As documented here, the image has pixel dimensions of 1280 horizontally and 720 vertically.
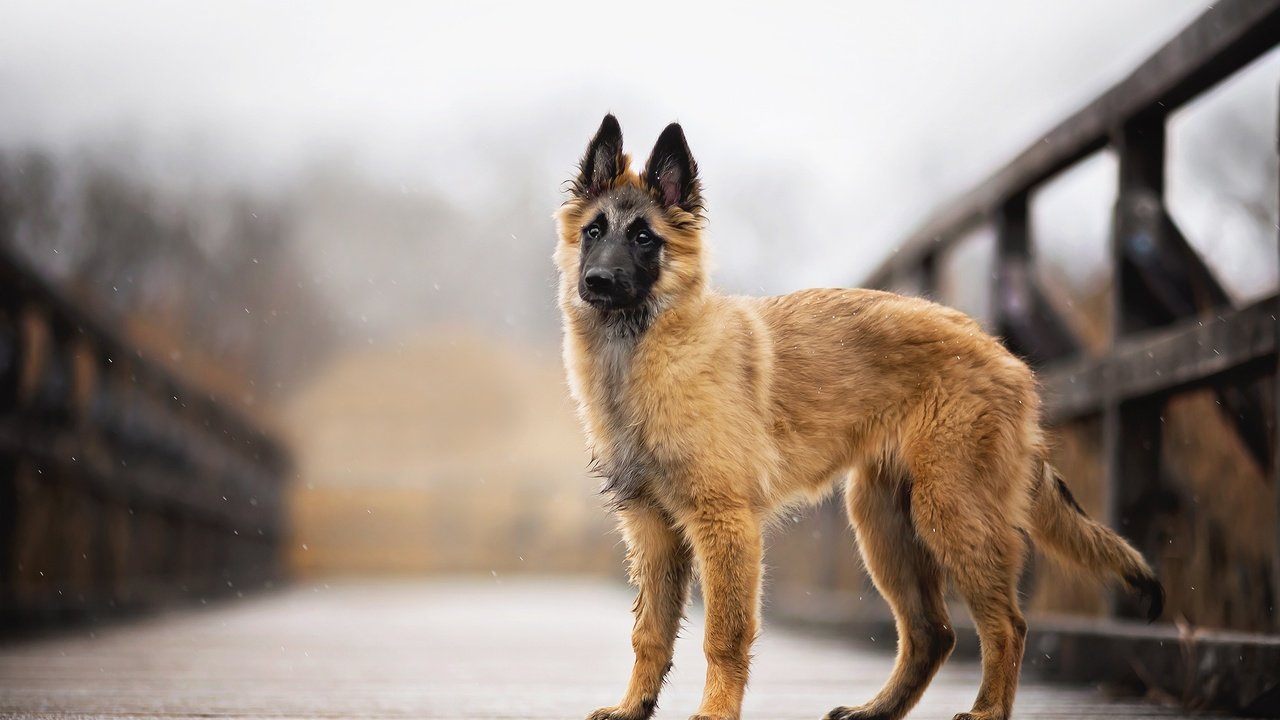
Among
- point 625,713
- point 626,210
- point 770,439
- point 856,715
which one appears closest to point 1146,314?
point 770,439

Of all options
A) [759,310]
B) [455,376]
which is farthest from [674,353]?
[455,376]

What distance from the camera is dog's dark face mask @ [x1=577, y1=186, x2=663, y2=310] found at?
3229 millimetres

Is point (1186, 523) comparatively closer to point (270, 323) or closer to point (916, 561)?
point (916, 561)

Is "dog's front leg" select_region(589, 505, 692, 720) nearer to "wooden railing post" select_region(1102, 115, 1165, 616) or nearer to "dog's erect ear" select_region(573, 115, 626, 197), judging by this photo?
"dog's erect ear" select_region(573, 115, 626, 197)

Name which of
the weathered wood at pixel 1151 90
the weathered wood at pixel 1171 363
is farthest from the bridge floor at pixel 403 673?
the weathered wood at pixel 1151 90

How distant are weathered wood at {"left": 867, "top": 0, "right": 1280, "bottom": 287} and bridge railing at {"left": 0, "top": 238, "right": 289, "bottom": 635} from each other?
4.40 metres

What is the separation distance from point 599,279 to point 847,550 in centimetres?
609

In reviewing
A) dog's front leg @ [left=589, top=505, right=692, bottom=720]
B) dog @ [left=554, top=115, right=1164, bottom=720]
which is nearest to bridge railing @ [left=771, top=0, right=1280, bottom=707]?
dog @ [left=554, top=115, right=1164, bottom=720]

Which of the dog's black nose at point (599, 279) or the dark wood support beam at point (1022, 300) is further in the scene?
the dark wood support beam at point (1022, 300)

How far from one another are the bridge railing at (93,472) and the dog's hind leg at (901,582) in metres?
3.93

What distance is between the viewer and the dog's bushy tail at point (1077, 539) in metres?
3.49

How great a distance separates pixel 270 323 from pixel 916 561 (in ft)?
75.9

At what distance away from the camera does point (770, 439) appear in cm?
337

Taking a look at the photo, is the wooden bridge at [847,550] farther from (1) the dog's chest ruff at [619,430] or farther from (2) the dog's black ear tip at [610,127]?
(2) the dog's black ear tip at [610,127]
